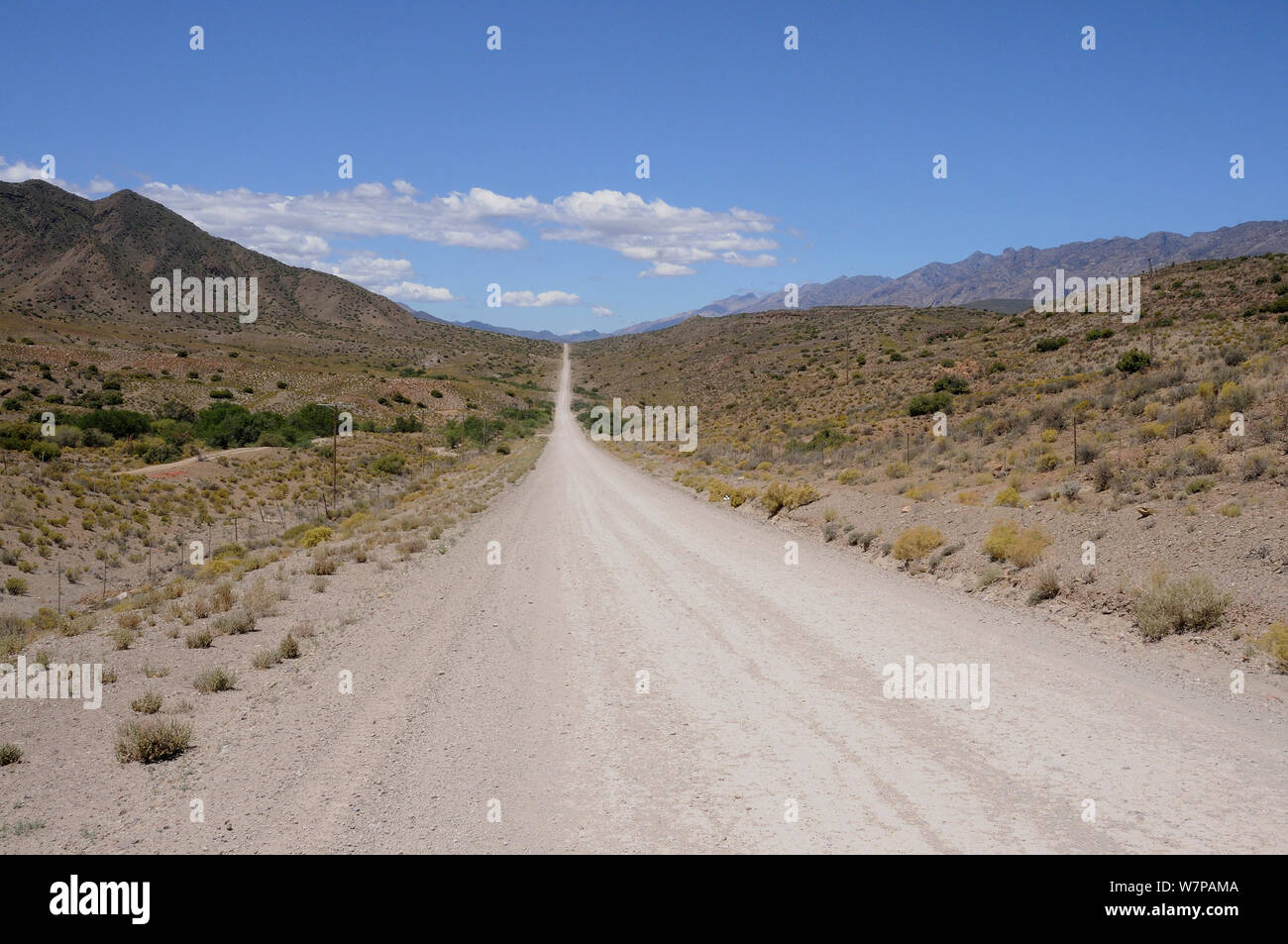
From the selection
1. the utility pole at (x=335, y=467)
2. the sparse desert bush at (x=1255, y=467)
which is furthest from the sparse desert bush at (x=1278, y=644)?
the utility pole at (x=335, y=467)

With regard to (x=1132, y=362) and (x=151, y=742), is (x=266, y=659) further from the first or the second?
(x=1132, y=362)

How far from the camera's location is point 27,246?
127 metres

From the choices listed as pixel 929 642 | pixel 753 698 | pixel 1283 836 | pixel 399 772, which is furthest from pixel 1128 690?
pixel 399 772

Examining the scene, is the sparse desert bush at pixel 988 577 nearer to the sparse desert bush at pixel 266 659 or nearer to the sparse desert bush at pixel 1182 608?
the sparse desert bush at pixel 1182 608

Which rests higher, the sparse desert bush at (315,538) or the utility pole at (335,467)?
the utility pole at (335,467)

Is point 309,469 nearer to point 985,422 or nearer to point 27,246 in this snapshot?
point 985,422

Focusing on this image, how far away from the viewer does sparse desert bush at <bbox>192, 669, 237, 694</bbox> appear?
7711 mm

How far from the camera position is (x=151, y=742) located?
236 inches

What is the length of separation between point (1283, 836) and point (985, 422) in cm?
2330

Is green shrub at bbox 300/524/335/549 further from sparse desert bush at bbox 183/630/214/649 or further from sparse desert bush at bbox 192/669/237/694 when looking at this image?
sparse desert bush at bbox 192/669/237/694

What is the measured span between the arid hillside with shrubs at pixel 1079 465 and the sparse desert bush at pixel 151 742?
31.8ft

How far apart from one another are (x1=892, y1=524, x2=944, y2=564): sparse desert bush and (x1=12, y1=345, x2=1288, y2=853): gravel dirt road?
9.48 ft

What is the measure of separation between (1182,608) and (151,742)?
10.3 m

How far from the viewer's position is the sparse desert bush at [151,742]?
5.99 m
